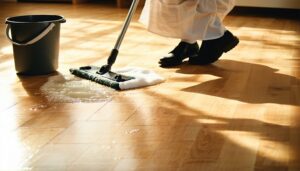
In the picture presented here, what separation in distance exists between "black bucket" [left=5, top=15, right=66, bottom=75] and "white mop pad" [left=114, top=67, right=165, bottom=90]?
0.28 metres

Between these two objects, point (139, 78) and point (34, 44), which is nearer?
point (139, 78)

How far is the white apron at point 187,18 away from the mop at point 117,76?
0.16 m

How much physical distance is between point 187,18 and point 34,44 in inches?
24.0

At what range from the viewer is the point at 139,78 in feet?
6.42

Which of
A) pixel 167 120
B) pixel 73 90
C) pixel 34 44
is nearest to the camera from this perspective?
pixel 167 120

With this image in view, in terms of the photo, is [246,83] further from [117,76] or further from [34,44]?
[34,44]

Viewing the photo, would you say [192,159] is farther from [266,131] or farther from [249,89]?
[249,89]

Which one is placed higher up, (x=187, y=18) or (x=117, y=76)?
(x=187, y=18)

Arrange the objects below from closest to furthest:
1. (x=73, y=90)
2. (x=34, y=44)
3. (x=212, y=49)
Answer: (x=73, y=90)
(x=34, y=44)
(x=212, y=49)

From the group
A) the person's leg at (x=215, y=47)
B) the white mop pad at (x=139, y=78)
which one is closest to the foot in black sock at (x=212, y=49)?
the person's leg at (x=215, y=47)

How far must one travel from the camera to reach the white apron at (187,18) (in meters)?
2.14

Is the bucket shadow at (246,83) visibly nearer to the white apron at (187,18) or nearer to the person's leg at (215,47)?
the person's leg at (215,47)

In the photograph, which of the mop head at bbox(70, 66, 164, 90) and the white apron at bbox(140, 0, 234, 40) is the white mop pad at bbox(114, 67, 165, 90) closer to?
the mop head at bbox(70, 66, 164, 90)

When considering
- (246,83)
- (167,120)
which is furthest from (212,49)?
(167,120)
